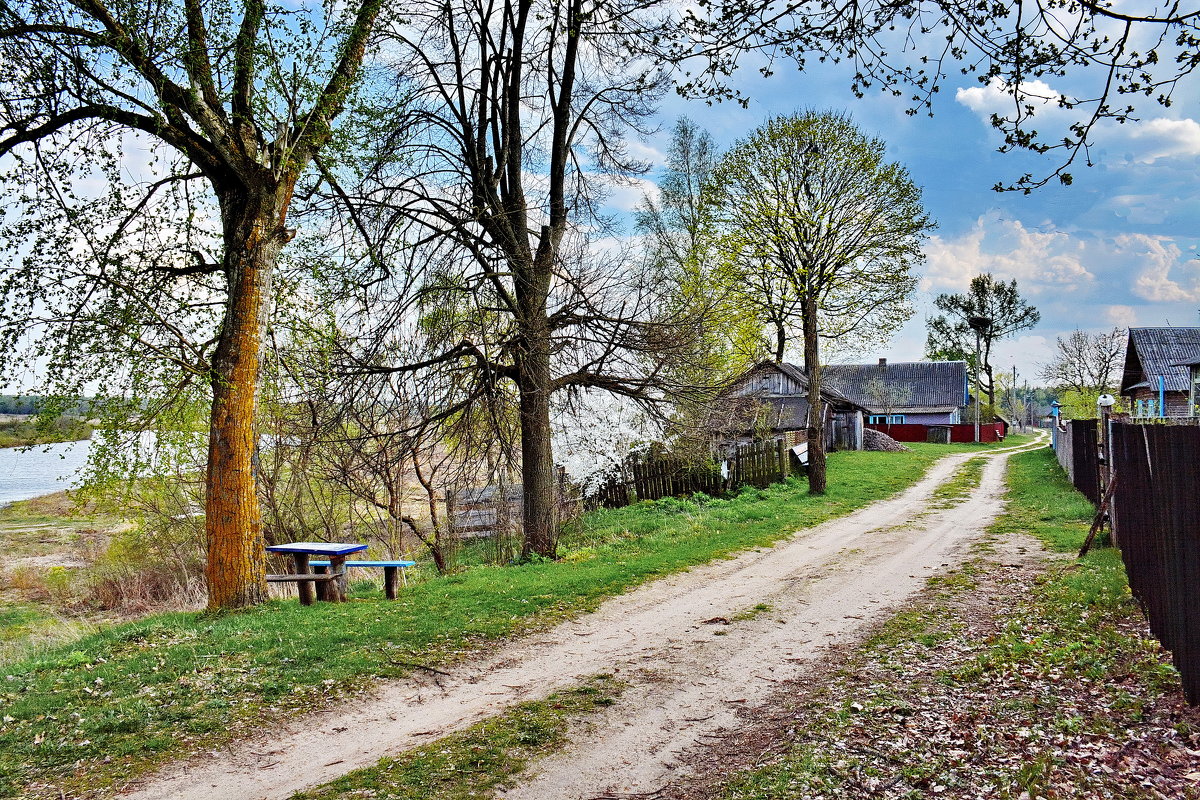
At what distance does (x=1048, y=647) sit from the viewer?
6.08 m

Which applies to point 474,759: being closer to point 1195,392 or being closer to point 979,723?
point 979,723

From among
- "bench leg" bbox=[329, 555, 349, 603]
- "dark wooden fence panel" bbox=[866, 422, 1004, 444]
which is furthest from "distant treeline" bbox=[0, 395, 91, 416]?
"dark wooden fence panel" bbox=[866, 422, 1004, 444]

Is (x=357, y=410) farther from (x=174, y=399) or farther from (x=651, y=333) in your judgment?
(x=651, y=333)

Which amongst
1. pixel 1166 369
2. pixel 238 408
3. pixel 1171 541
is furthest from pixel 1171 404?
pixel 238 408

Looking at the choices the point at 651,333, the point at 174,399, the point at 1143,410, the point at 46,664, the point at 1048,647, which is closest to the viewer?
the point at 1048,647

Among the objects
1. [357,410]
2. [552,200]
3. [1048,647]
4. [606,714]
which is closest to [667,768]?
[606,714]

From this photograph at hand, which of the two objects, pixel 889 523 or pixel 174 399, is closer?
pixel 174 399

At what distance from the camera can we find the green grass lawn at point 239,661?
489cm

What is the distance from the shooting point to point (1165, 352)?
33.8 metres

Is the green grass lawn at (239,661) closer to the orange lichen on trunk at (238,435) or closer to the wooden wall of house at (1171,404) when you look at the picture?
the orange lichen on trunk at (238,435)

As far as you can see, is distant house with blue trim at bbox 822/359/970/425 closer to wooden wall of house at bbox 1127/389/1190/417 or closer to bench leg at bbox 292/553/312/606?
wooden wall of house at bbox 1127/389/1190/417

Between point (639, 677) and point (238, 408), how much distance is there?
227 inches

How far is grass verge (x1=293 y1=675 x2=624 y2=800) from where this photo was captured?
13.6 ft

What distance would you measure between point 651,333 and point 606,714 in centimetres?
681
